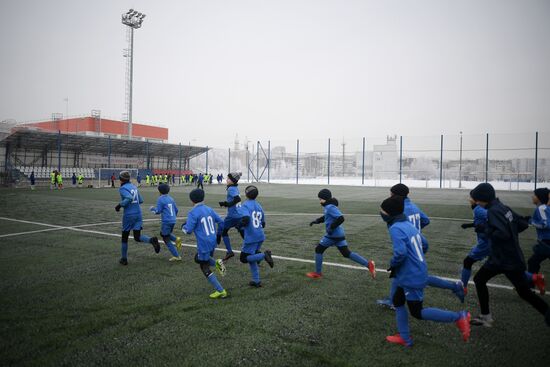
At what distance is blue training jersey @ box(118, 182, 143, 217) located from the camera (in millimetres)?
7465

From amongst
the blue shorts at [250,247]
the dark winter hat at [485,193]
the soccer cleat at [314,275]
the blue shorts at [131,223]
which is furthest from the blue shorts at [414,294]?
the blue shorts at [131,223]

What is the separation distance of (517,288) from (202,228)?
4.62 metres

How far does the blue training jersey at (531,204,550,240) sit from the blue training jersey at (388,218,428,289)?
3279mm

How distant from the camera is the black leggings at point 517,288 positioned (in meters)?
4.16

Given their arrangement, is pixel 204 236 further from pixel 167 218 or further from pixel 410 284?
pixel 410 284

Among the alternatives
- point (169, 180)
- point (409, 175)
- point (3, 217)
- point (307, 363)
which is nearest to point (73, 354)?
point (307, 363)

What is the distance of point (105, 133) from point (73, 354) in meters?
64.1

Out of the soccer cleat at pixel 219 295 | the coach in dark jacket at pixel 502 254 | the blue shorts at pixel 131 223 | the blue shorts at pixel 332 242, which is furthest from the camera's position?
the blue shorts at pixel 131 223

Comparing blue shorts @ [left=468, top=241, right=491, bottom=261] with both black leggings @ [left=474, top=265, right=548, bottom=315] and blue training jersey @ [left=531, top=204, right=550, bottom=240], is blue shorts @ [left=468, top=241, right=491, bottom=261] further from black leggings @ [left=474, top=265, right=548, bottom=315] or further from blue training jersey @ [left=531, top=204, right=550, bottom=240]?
black leggings @ [left=474, top=265, right=548, bottom=315]

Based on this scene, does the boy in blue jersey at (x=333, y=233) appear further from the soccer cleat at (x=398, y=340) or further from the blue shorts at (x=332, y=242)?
the soccer cleat at (x=398, y=340)

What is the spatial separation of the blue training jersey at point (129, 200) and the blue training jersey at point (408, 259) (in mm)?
5934

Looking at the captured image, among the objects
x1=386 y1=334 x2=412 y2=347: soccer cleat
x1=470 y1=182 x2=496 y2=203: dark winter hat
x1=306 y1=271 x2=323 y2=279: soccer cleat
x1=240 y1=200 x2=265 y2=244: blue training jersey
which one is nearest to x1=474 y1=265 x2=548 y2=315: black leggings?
x1=470 y1=182 x2=496 y2=203: dark winter hat

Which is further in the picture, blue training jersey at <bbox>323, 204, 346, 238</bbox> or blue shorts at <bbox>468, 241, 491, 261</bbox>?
blue training jersey at <bbox>323, 204, 346, 238</bbox>

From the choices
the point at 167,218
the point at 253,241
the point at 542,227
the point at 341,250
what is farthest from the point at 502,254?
the point at 167,218
